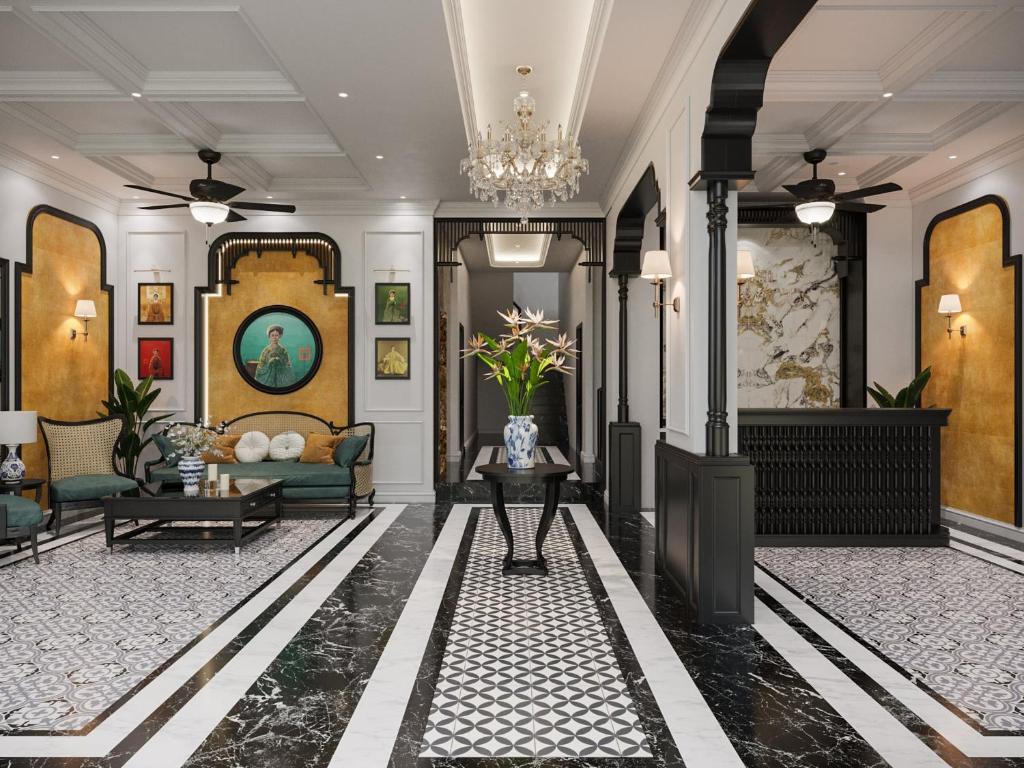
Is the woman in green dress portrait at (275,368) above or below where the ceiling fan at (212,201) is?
below

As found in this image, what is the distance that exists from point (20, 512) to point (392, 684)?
144 inches

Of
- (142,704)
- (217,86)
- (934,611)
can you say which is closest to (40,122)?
(217,86)

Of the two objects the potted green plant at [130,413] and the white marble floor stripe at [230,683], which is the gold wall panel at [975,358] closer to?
the white marble floor stripe at [230,683]

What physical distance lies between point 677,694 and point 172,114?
18.4ft

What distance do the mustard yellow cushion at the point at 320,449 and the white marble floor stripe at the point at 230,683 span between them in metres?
2.66

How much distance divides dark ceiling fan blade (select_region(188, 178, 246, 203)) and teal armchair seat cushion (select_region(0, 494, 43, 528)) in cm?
285

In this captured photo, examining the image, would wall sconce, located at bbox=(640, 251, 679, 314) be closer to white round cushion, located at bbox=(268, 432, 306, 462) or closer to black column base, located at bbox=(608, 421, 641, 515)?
black column base, located at bbox=(608, 421, 641, 515)

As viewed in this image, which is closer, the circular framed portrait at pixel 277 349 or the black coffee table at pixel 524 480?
the black coffee table at pixel 524 480

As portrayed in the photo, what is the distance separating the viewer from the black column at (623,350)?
739 cm

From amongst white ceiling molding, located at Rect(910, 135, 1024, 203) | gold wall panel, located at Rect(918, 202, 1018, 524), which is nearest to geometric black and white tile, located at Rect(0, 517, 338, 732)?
gold wall panel, located at Rect(918, 202, 1018, 524)

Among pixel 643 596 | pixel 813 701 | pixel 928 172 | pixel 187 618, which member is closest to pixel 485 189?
pixel 643 596

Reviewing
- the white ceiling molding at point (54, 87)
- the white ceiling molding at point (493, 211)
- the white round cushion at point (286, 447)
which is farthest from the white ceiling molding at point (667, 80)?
the white round cushion at point (286, 447)

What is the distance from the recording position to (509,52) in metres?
5.02

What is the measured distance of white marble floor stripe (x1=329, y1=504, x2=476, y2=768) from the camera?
2.46 meters
